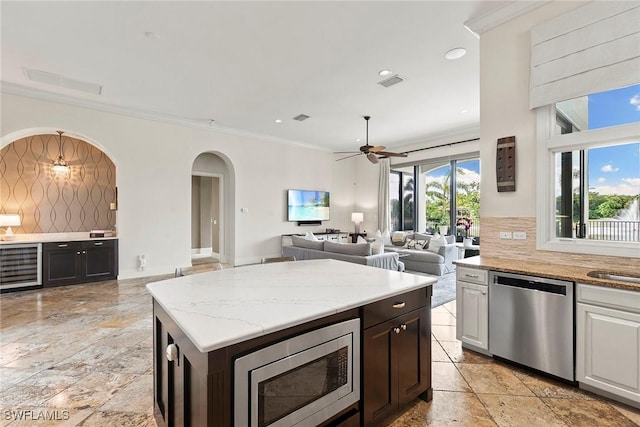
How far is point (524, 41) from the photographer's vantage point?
9.22 ft

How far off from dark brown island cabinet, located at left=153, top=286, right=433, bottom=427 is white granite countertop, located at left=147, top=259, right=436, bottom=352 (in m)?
0.06

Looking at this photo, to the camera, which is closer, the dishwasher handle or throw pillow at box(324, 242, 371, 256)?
the dishwasher handle

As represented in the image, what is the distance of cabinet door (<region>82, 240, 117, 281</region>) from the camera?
514cm

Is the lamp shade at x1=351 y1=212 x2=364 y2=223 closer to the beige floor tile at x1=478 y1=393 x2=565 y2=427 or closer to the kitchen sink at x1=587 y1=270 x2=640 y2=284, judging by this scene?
the kitchen sink at x1=587 y1=270 x2=640 y2=284

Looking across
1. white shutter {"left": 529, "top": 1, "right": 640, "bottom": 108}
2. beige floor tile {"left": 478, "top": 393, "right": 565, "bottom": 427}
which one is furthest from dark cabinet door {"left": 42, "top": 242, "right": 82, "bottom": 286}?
white shutter {"left": 529, "top": 1, "right": 640, "bottom": 108}

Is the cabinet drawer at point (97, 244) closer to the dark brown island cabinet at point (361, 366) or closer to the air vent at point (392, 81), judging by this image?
the dark brown island cabinet at point (361, 366)

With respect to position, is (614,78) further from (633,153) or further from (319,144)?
(319,144)

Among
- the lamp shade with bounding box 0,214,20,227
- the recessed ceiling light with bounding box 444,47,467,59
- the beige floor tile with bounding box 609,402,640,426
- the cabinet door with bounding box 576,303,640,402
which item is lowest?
the beige floor tile with bounding box 609,402,640,426

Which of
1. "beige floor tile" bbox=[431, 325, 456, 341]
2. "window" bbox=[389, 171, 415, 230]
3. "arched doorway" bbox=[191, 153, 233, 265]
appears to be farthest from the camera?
"window" bbox=[389, 171, 415, 230]

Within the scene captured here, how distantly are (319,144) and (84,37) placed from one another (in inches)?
229

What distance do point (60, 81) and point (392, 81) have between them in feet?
15.6

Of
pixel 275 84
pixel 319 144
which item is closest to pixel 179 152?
pixel 275 84

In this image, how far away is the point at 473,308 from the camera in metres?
2.72

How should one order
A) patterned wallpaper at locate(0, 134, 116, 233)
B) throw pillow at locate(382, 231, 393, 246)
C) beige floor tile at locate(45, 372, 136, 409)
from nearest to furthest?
1. beige floor tile at locate(45, 372, 136, 409)
2. patterned wallpaper at locate(0, 134, 116, 233)
3. throw pillow at locate(382, 231, 393, 246)
